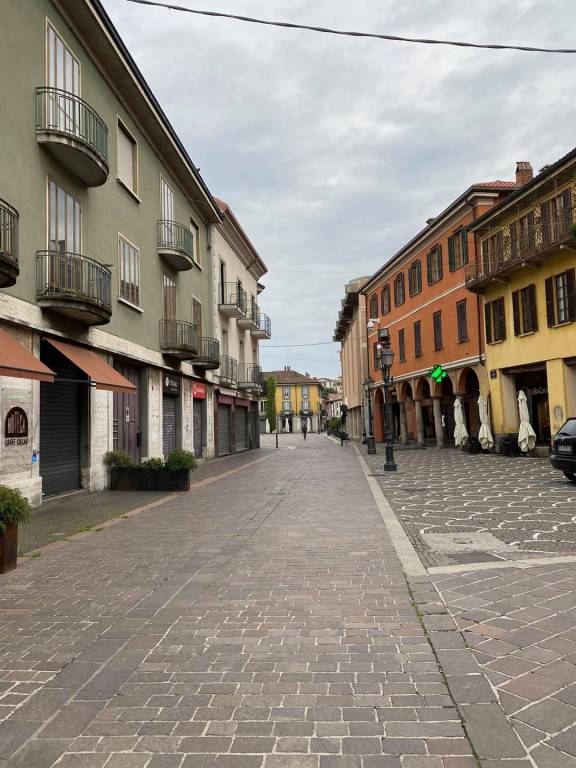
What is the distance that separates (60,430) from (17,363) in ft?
14.2

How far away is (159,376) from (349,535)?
12.3m

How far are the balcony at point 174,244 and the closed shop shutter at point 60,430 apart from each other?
6.95 metres

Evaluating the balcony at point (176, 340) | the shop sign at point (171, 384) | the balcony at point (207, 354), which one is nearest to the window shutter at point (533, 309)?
the balcony at point (207, 354)

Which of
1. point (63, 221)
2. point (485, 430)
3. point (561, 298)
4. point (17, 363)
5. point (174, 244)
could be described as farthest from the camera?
point (485, 430)

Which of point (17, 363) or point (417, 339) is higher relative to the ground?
point (417, 339)

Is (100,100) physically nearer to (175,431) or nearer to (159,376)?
(159,376)

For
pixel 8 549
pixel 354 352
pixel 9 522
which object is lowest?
pixel 8 549

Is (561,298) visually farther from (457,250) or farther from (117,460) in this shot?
(117,460)

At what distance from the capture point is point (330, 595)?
5133 millimetres

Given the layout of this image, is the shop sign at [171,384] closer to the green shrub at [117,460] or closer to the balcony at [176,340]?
the balcony at [176,340]

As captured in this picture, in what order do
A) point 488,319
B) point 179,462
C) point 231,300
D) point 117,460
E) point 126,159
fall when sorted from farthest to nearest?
point 231,300 < point 488,319 < point 126,159 < point 117,460 < point 179,462

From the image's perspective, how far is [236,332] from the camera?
31.8 m

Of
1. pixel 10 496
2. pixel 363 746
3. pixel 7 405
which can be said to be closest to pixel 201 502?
pixel 7 405

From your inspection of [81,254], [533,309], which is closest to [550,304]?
[533,309]
